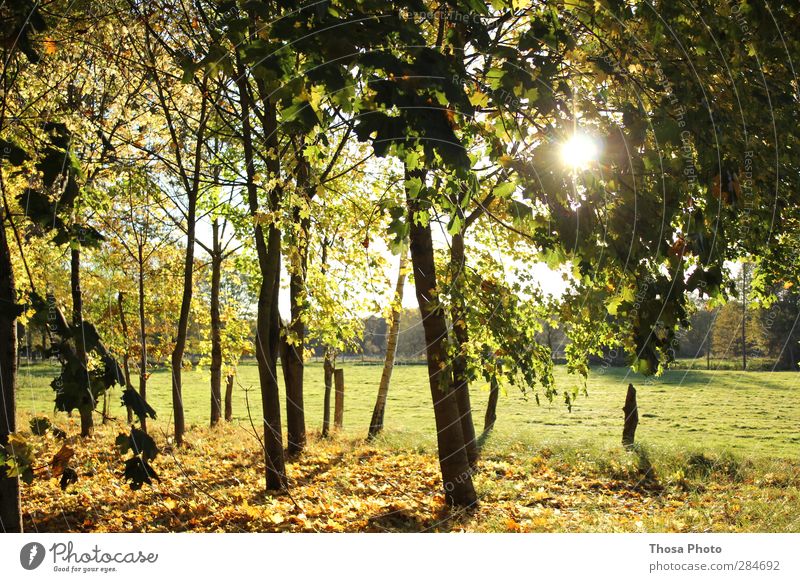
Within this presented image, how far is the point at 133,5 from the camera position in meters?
10.0

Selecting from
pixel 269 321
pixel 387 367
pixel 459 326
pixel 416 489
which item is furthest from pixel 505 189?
pixel 387 367

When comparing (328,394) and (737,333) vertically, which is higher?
(737,333)

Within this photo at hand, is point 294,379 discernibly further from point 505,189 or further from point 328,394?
point 505,189

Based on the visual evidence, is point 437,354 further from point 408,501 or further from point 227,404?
point 227,404

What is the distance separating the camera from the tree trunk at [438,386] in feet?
31.3

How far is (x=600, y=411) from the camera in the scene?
89.7ft

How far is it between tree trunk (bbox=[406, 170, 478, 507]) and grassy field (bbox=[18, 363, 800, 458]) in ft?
13.9

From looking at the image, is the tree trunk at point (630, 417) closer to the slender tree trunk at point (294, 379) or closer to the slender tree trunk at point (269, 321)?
the slender tree trunk at point (294, 379)

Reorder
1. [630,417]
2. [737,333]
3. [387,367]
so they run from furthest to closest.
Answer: [737,333] < [630,417] < [387,367]

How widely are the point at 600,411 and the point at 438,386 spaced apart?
19560mm

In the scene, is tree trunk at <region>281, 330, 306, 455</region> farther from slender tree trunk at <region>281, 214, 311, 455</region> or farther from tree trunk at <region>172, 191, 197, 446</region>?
tree trunk at <region>172, 191, 197, 446</region>

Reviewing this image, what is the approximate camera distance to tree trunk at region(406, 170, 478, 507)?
9.55 metres

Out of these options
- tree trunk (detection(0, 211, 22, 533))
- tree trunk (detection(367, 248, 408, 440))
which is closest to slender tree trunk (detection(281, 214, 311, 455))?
tree trunk (detection(367, 248, 408, 440))

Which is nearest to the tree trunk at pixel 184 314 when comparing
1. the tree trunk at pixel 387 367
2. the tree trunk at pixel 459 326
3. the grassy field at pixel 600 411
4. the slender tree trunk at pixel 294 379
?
the grassy field at pixel 600 411
